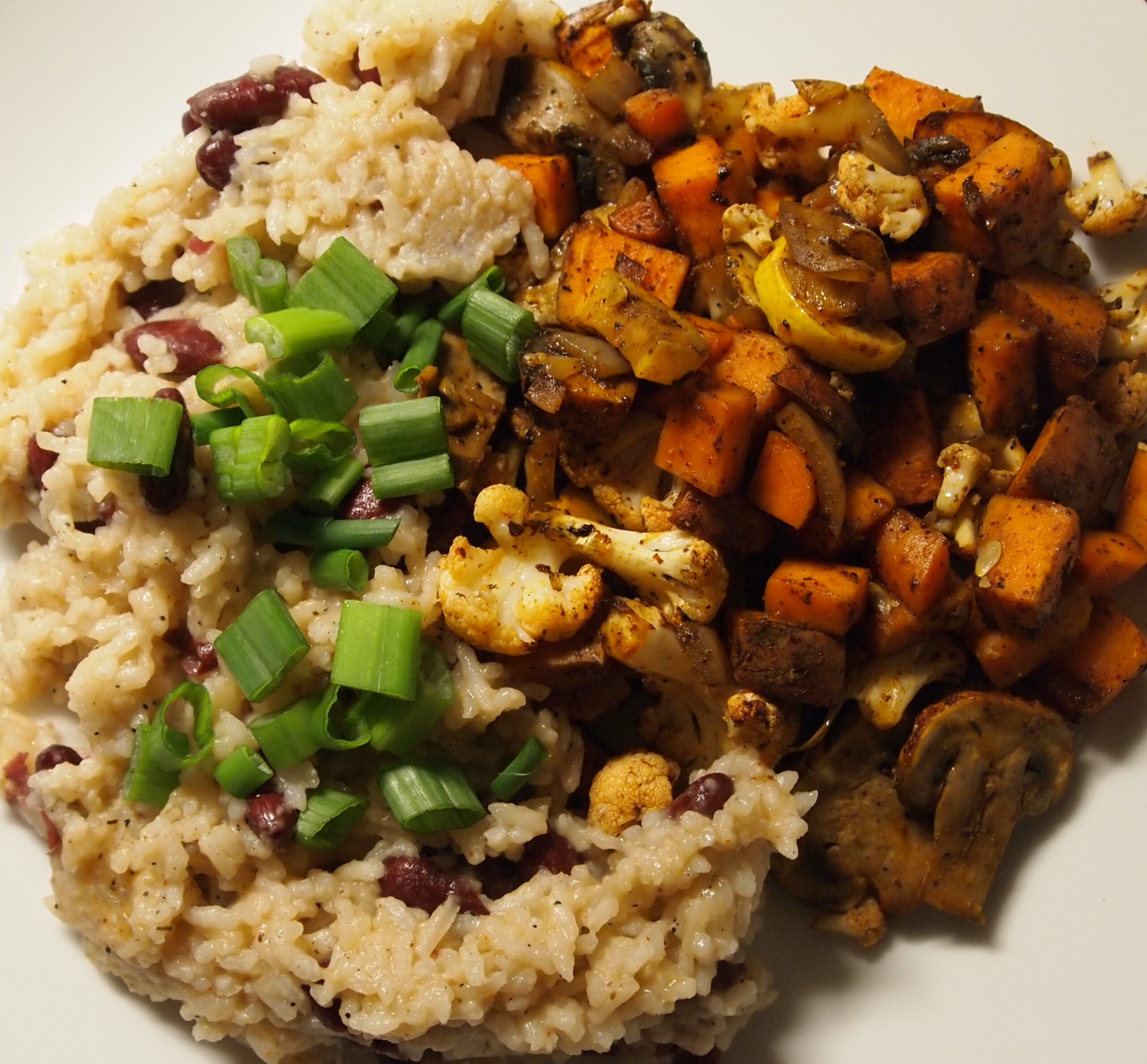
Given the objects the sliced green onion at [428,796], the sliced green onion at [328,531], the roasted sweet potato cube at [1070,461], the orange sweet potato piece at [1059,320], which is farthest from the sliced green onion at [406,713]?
the orange sweet potato piece at [1059,320]

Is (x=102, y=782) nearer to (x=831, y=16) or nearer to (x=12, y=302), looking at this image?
(x=12, y=302)

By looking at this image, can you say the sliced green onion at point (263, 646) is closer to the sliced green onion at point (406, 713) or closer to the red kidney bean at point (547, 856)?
the sliced green onion at point (406, 713)

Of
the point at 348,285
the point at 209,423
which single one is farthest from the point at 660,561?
the point at 209,423

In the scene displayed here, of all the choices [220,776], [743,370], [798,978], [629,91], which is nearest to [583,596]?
[743,370]

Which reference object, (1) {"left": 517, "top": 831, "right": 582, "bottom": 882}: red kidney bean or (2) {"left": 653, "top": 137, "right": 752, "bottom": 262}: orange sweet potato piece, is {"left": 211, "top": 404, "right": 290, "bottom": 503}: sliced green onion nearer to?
(1) {"left": 517, "top": 831, "right": 582, "bottom": 882}: red kidney bean

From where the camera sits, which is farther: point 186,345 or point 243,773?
point 186,345

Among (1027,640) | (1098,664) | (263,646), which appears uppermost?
(1027,640)

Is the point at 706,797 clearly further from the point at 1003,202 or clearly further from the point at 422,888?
the point at 1003,202
